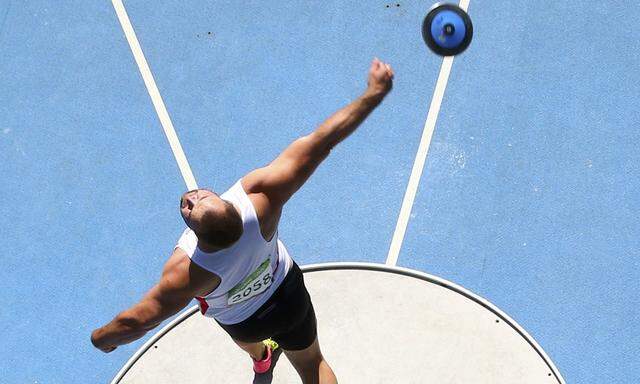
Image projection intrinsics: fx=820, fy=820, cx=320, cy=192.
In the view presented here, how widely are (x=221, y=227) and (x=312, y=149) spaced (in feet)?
2.23

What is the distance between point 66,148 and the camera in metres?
6.71

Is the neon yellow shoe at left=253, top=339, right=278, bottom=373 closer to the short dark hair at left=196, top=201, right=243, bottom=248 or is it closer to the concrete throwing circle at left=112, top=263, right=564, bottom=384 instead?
the concrete throwing circle at left=112, top=263, right=564, bottom=384

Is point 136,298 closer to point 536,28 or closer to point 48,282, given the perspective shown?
point 48,282

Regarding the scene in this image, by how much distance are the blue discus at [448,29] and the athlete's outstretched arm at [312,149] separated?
3.81 ft

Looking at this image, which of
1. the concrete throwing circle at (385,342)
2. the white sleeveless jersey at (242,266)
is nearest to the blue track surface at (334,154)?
the concrete throwing circle at (385,342)

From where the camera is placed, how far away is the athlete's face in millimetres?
3783

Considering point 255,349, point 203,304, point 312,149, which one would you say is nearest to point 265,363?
point 255,349

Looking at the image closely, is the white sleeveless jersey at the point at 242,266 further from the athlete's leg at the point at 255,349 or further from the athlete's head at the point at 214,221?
the athlete's leg at the point at 255,349

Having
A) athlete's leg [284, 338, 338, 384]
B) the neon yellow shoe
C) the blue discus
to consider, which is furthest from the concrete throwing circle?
the blue discus

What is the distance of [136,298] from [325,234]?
148cm

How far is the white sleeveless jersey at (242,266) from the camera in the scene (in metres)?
3.92

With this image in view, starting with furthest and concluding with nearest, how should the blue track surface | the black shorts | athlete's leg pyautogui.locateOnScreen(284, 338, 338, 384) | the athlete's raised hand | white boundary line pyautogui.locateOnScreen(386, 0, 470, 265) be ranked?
white boundary line pyautogui.locateOnScreen(386, 0, 470, 265) < the blue track surface < athlete's leg pyautogui.locateOnScreen(284, 338, 338, 384) < the black shorts < the athlete's raised hand

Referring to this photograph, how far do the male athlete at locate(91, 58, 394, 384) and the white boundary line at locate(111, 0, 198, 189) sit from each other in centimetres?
210

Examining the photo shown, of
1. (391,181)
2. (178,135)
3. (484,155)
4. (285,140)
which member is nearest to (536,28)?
(484,155)
